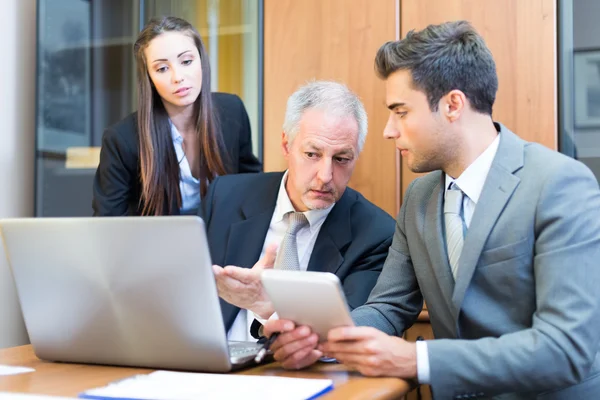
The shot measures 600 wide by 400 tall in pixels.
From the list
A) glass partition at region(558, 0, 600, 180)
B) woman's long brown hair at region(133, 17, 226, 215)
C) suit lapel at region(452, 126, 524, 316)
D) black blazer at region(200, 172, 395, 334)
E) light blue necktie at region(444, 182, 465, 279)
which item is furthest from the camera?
woman's long brown hair at region(133, 17, 226, 215)

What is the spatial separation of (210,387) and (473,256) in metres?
0.62

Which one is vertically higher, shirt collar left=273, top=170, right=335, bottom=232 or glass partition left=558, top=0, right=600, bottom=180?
glass partition left=558, top=0, right=600, bottom=180

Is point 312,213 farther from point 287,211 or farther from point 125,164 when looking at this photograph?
point 125,164

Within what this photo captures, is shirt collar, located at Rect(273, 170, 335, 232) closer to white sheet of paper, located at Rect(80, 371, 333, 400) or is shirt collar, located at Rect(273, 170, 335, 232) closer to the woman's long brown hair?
the woman's long brown hair

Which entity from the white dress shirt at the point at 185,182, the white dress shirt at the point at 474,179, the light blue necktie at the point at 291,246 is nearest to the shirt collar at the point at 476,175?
the white dress shirt at the point at 474,179

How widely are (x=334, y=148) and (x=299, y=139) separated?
4.7 inches

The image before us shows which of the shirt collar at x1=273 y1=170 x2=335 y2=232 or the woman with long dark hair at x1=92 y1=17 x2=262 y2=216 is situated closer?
the shirt collar at x1=273 y1=170 x2=335 y2=232

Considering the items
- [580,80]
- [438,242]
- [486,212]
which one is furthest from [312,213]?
[580,80]

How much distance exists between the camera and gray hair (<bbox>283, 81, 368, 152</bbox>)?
2.16 meters

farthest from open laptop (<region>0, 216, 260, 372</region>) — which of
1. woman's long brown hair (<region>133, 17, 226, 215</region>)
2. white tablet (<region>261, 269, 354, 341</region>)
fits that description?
woman's long brown hair (<region>133, 17, 226, 215</region>)

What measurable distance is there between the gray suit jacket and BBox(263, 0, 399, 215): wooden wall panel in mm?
1045

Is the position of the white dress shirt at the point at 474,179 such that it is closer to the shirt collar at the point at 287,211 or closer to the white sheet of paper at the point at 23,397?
the shirt collar at the point at 287,211

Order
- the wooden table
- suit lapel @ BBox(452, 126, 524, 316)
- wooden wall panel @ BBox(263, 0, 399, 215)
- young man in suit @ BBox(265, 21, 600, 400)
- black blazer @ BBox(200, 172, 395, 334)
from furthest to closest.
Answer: wooden wall panel @ BBox(263, 0, 399, 215) < black blazer @ BBox(200, 172, 395, 334) < suit lapel @ BBox(452, 126, 524, 316) < young man in suit @ BBox(265, 21, 600, 400) < the wooden table

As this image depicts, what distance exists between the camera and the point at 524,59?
104 inches
